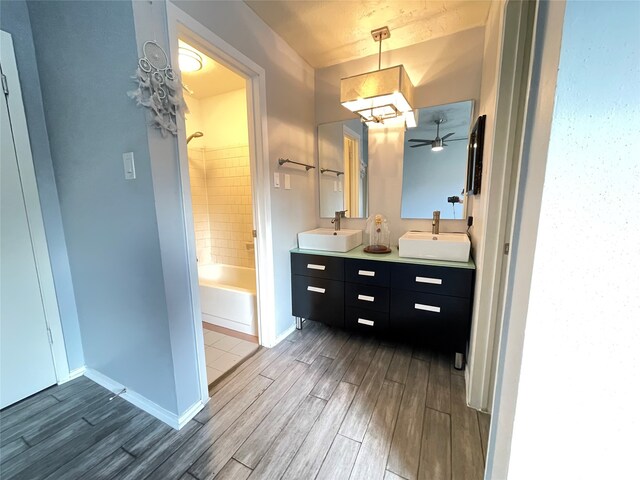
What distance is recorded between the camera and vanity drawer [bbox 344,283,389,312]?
1949 millimetres

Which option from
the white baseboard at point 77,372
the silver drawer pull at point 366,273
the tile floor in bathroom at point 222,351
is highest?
the silver drawer pull at point 366,273

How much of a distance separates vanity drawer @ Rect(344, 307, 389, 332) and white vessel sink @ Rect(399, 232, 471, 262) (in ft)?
1.65

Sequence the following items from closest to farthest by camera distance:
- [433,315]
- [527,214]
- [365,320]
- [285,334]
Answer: [527,214] < [433,315] < [365,320] < [285,334]

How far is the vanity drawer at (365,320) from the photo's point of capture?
1978 millimetres

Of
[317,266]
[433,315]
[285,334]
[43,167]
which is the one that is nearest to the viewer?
[43,167]

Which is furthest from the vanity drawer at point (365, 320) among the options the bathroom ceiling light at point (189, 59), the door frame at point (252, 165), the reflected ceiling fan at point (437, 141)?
the bathroom ceiling light at point (189, 59)

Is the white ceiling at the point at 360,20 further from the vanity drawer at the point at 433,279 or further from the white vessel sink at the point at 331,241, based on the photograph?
the vanity drawer at the point at 433,279

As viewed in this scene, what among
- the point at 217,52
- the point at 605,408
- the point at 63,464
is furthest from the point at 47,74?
the point at 605,408

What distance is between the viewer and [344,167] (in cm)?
248

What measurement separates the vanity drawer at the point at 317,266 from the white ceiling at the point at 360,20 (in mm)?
1667

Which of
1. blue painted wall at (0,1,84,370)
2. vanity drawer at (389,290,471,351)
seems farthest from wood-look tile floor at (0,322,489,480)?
blue painted wall at (0,1,84,370)

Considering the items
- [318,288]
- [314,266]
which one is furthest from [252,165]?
[318,288]

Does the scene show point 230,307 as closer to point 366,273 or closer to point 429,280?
point 366,273

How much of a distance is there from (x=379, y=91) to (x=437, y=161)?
0.79m
